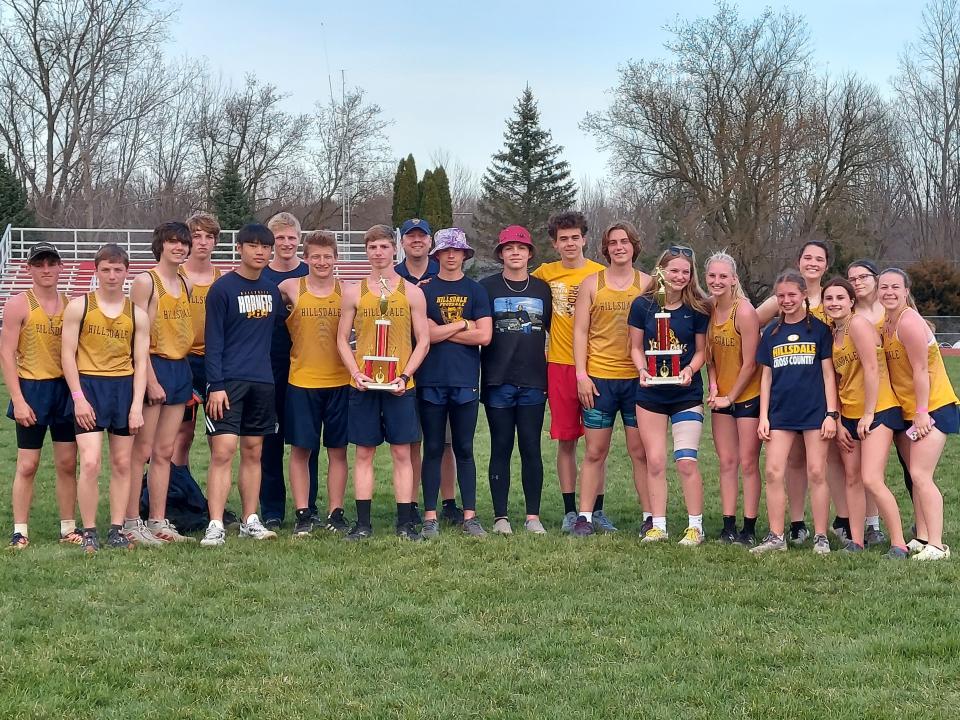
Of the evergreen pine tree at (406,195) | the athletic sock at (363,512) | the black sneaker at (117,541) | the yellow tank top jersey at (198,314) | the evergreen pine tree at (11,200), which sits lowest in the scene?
the black sneaker at (117,541)

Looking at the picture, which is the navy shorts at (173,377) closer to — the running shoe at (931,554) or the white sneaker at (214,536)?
the white sneaker at (214,536)

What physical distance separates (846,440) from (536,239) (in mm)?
41884

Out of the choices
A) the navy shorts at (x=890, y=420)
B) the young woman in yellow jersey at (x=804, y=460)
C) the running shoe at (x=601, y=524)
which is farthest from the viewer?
the running shoe at (x=601, y=524)

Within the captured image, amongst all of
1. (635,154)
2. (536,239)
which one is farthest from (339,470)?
(536,239)

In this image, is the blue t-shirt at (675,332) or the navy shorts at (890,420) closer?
the navy shorts at (890,420)

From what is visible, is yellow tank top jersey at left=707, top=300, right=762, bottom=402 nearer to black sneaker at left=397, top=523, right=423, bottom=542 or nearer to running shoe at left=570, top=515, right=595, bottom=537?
running shoe at left=570, top=515, right=595, bottom=537

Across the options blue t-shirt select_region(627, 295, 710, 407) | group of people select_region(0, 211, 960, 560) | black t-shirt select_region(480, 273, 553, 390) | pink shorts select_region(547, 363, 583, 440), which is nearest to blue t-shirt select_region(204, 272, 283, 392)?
group of people select_region(0, 211, 960, 560)

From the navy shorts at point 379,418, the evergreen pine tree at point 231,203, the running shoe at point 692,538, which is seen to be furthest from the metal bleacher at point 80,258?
the running shoe at point 692,538

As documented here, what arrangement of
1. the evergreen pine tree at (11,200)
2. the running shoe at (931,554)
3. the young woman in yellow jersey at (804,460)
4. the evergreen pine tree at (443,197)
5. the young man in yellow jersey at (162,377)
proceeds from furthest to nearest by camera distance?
the evergreen pine tree at (443,197)
the evergreen pine tree at (11,200)
the young man in yellow jersey at (162,377)
the young woman in yellow jersey at (804,460)
the running shoe at (931,554)

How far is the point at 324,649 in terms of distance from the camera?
455 centimetres

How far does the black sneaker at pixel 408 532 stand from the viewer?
677 cm

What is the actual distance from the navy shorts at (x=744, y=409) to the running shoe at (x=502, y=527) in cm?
162

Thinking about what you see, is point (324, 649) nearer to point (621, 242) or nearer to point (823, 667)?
point (823, 667)

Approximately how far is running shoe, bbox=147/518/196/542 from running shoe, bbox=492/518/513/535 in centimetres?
204
